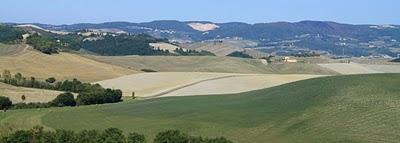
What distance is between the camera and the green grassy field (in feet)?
180

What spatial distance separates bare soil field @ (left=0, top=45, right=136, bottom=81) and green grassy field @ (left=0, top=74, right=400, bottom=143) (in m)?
54.2

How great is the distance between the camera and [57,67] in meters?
143

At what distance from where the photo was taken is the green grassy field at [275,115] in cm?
5484

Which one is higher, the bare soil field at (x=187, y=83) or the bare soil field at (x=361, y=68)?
the bare soil field at (x=187, y=83)

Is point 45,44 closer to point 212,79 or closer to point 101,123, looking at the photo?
point 212,79

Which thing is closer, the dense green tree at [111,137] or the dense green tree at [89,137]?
Result: the dense green tree at [111,137]

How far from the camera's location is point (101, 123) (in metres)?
67.4

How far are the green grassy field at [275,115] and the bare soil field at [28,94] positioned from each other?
14791mm

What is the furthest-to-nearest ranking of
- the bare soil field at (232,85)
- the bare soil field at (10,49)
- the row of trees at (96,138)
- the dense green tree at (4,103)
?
the bare soil field at (10,49) → the bare soil field at (232,85) → the dense green tree at (4,103) → the row of trees at (96,138)

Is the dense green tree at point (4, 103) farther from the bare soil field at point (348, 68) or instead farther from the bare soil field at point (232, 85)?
the bare soil field at point (348, 68)

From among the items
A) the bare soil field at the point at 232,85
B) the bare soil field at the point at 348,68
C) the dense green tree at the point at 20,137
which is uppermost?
the dense green tree at the point at 20,137

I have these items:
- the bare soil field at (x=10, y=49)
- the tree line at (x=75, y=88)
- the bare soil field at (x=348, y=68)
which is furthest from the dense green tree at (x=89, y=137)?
the bare soil field at (x=348, y=68)

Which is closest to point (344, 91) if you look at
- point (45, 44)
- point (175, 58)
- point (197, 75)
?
point (197, 75)

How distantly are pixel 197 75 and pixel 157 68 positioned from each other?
160ft
